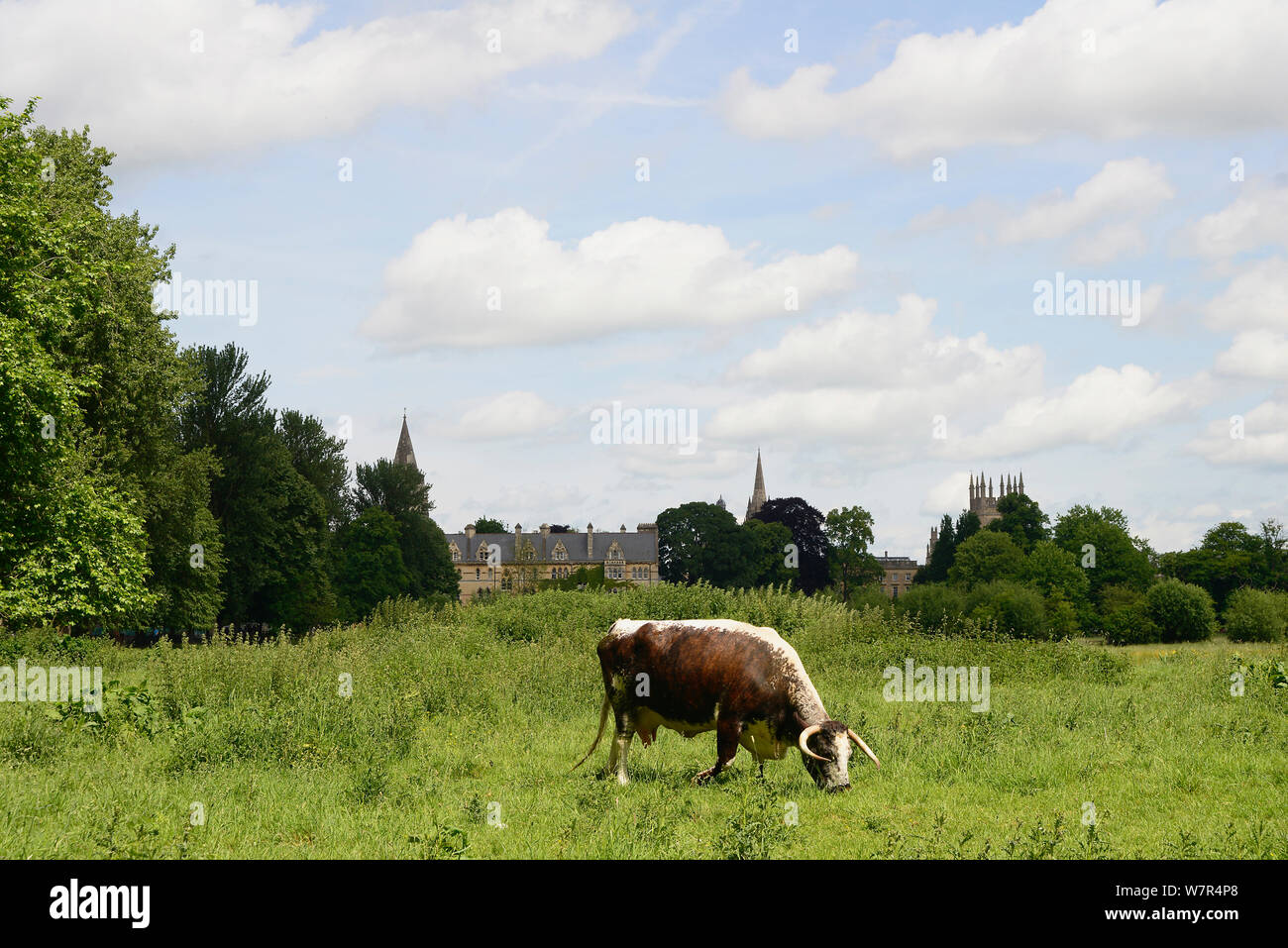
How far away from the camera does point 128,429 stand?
35531 millimetres

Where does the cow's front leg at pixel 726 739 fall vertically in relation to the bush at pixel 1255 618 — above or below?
above

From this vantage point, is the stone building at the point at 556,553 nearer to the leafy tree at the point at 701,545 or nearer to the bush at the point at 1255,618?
the leafy tree at the point at 701,545

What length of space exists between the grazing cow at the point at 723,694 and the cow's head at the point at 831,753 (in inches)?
0.4

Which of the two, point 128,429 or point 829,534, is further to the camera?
point 829,534

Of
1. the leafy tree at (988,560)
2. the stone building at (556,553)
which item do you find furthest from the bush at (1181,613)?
the stone building at (556,553)

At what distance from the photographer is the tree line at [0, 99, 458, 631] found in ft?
76.4

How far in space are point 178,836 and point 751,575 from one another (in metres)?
103

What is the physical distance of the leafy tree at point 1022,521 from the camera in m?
110

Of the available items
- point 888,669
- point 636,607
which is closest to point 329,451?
point 636,607

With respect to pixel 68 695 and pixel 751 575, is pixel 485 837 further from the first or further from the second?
pixel 751 575

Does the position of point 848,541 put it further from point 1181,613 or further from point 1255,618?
point 1255,618

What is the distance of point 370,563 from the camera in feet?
270

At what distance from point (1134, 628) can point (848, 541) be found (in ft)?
186

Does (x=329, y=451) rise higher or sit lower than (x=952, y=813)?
higher
